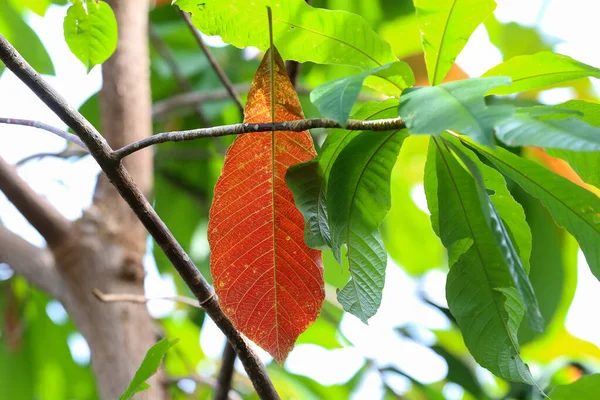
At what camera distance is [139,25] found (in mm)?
1000

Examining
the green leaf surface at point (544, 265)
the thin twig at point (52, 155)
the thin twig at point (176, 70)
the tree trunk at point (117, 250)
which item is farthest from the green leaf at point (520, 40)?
the thin twig at point (52, 155)

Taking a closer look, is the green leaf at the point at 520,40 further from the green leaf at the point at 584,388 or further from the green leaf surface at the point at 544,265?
the green leaf at the point at 584,388

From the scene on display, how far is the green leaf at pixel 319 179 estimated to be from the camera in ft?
1.40

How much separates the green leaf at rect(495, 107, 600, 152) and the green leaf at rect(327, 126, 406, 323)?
12 cm

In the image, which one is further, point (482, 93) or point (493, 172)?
point (493, 172)

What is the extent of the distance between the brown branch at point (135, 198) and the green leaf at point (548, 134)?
0.69 feet

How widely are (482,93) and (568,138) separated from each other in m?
0.05

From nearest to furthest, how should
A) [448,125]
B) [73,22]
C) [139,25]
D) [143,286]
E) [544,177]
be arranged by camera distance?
1. [448,125]
2. [544,177]
3. [73,22]
4. [143,286]
5. [139,25]

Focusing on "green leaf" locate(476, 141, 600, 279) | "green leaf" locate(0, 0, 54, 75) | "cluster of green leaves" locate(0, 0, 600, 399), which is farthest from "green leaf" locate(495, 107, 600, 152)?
"green leaf" locate(0, 0, 54, 75)

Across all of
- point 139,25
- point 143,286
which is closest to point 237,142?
point 143,286

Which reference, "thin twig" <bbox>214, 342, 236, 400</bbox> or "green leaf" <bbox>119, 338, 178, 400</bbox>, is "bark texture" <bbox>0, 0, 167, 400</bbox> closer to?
"thin twig" <bbox>214, 342, 236, 400</bbox>

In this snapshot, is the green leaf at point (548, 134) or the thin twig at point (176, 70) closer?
the green leaf at point (548, 134)

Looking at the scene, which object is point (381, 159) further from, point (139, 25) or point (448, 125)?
point (139, 25)

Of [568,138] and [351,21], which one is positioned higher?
[351,21]
